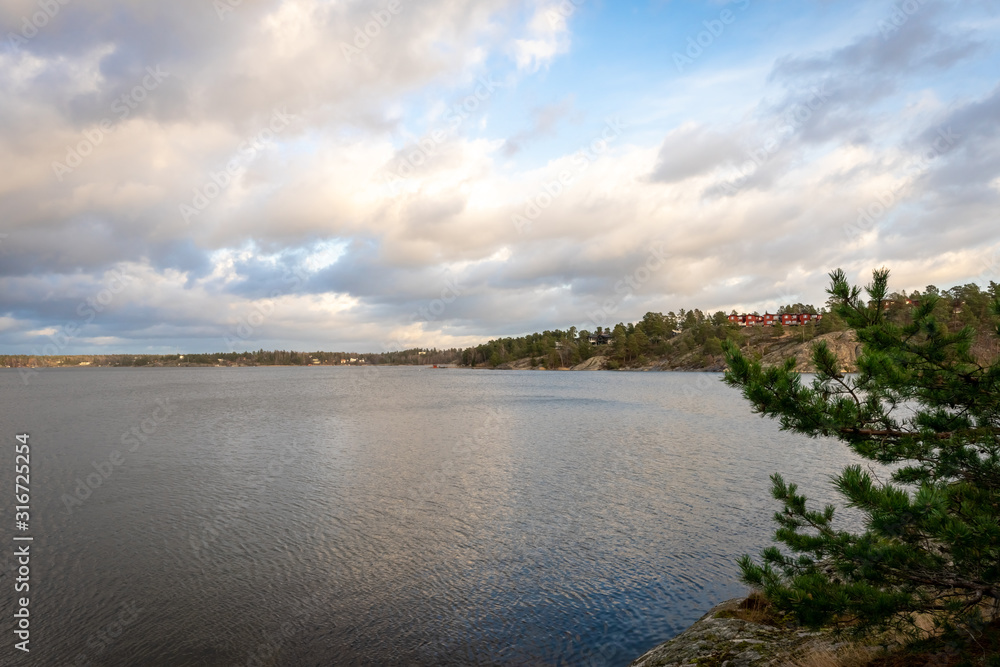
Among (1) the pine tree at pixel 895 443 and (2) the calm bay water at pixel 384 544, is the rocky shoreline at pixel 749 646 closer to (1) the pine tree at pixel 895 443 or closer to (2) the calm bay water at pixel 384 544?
(2) the calm bay water at pixel 384 544

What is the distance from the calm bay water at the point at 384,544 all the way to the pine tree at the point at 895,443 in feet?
26.5

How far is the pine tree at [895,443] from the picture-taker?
7.49 metres

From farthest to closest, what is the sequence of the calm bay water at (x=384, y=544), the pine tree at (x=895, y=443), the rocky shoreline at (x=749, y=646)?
1. the calm bay water at (x=384, y=544)
2. the rocky shoreline at (x=749, y=646)
3. the pine tree at (x=895, y=443)

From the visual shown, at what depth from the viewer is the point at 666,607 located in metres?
17.0

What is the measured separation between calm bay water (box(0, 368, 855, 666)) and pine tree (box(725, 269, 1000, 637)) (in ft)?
26.5

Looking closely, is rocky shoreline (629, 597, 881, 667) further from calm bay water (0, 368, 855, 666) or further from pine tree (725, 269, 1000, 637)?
pine tree (725, 269, 1000, 637)

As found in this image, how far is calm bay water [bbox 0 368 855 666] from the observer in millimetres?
15242

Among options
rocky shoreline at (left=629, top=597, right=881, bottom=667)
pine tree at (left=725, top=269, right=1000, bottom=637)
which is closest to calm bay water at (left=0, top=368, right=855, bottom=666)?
rocky shoreline at (left=629, top=597, right=881, bottom=667)

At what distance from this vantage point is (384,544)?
75.6 feet

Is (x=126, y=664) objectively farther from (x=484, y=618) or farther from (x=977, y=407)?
(x=977, y=407)

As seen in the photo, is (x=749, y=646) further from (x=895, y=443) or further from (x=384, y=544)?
(x=384, y=544)

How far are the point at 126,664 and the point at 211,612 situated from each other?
9.63ft

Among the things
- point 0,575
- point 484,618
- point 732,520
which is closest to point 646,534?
point 732,520

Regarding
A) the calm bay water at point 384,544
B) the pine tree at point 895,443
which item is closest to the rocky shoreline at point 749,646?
the calm bay water at point 384,544
